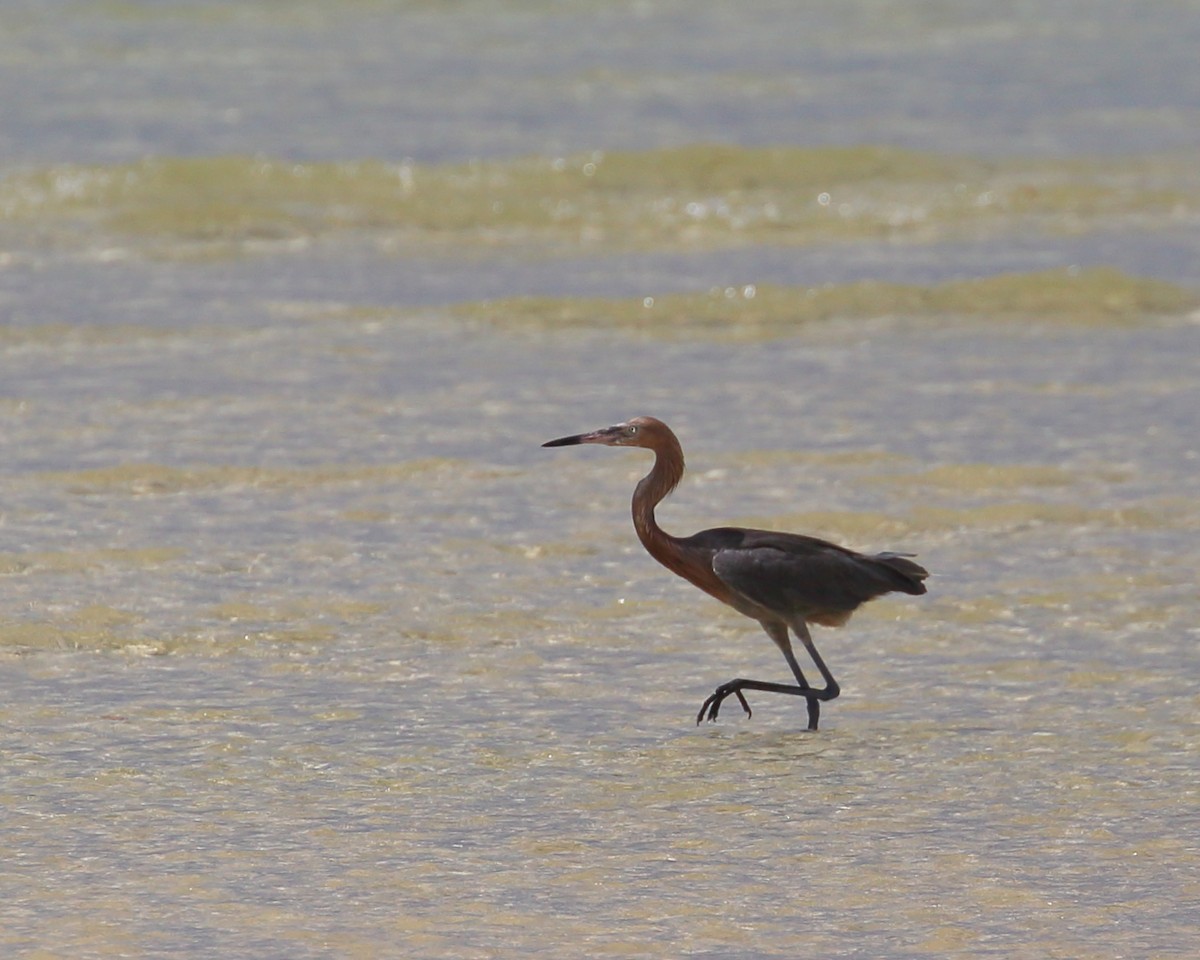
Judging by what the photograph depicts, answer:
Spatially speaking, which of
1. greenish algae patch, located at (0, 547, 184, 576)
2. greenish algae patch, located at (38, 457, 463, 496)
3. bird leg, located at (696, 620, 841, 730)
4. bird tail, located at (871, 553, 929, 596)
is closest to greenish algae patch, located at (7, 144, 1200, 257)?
greenish algae patch, located at (38, 457, 463, 496)

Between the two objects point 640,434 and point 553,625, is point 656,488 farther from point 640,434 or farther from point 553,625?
point 553,625

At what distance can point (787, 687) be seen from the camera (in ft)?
21.8

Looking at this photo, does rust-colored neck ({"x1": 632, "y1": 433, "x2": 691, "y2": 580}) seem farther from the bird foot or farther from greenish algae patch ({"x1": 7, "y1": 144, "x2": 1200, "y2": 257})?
greenish algae patch ({"x1": 7, "y1": 144, "x2": 1200, "y2": 257})

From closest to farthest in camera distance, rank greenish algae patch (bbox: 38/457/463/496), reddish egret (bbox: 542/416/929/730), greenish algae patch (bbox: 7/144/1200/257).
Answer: reddish egret (bbox: 542/416/929/730), greenish algae patch (bbox: 38/457/463/496), greenish algae patch (bbox: 7/144/1200/257)

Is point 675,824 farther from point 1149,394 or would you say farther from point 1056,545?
point 1149,394

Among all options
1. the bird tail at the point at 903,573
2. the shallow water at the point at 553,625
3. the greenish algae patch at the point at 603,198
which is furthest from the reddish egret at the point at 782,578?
the greenish algae patch at the point at 603,198

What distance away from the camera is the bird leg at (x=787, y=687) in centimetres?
659

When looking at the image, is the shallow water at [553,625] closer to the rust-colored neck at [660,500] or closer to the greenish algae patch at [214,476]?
→ the greenish algae patch at [214,476]

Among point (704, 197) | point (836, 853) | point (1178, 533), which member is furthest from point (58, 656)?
point (704, 197)

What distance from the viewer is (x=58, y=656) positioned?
276 inches

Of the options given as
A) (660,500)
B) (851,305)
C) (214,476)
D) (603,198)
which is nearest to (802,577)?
(660,500)

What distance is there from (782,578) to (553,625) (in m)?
1.14

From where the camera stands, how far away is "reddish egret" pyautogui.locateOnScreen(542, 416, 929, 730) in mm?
6680

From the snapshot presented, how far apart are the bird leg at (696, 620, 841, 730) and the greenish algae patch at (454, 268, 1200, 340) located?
Answer: 5961 mm
